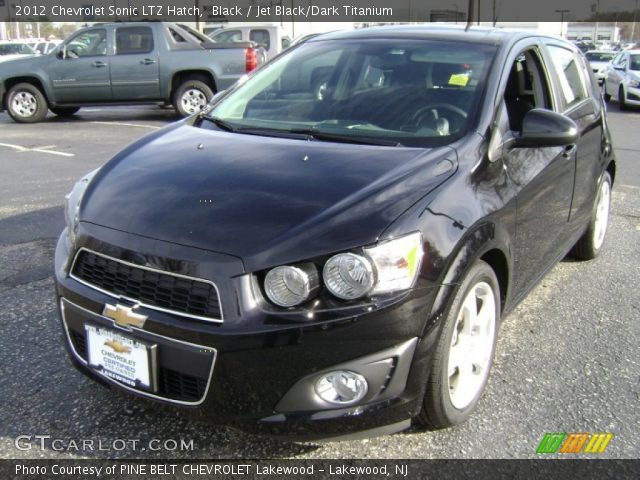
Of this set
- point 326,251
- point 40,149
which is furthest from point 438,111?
point 40,149

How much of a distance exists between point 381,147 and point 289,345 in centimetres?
113

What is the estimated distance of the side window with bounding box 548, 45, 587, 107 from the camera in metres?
3.91

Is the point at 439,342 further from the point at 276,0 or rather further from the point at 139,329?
the point at 276,0

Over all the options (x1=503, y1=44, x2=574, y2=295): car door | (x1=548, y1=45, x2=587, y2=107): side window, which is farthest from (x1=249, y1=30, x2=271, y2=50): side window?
(x1=503, y1=44, x2=574, y2=295): car door

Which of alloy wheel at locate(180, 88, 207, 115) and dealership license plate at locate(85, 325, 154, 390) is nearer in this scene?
dealership license plate at locate(85, 325, 154, 390)

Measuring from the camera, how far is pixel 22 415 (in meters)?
2.74

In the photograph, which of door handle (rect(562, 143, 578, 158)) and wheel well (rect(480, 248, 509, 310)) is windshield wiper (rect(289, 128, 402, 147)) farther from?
door handle (rect(562, 143, 578, 158))

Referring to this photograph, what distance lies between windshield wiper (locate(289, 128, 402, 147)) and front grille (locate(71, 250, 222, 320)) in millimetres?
1133

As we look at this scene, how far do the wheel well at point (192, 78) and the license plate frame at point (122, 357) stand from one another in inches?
401

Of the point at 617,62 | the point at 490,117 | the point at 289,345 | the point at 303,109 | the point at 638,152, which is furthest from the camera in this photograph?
the point at 617,62

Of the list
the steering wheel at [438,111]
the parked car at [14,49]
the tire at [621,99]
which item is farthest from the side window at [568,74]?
the parked car at [14,49]

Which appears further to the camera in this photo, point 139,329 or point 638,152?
point 638,152

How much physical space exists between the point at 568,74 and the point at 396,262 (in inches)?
101

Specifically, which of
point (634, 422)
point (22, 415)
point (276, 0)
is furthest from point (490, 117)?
point (276, 0)
